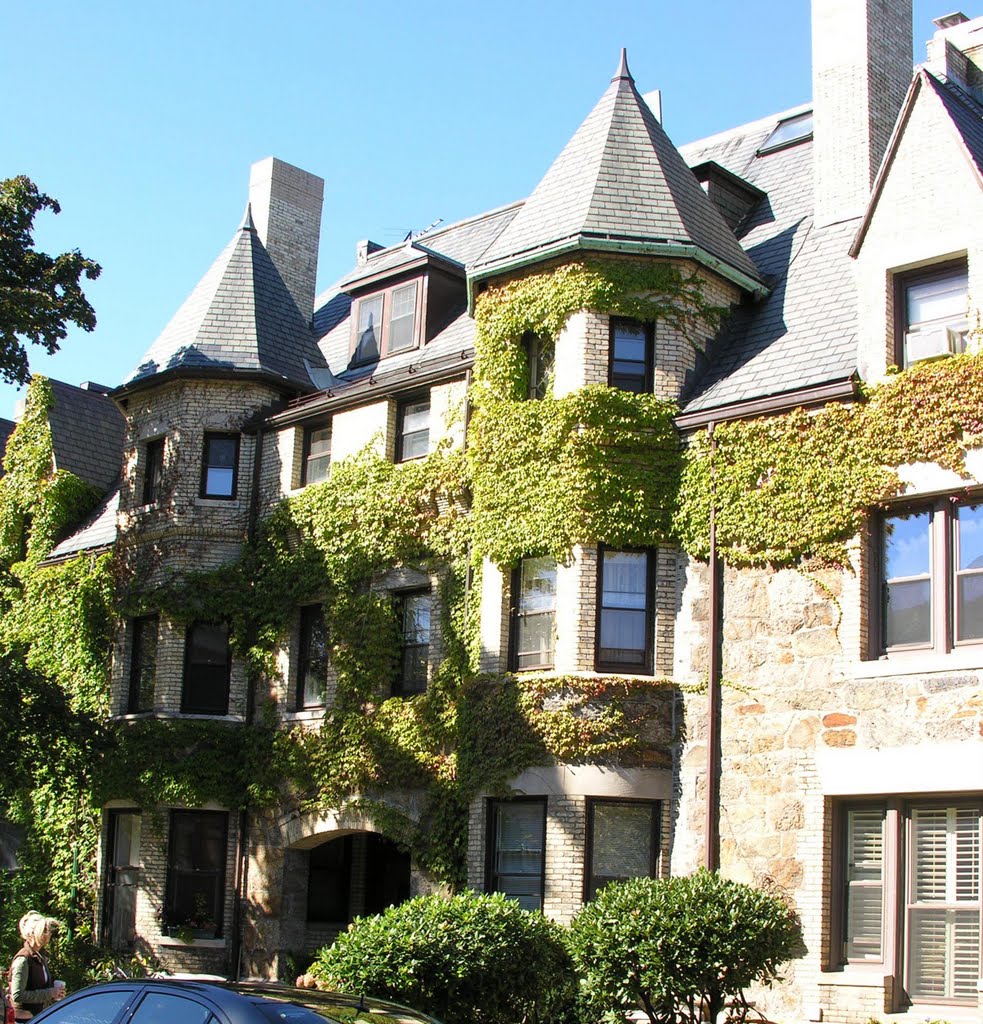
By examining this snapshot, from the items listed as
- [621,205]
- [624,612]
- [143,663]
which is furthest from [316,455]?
[624,612]

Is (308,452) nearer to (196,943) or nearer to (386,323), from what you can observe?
(386,323)

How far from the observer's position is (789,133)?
27.2 meters

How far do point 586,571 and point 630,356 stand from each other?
127 inches

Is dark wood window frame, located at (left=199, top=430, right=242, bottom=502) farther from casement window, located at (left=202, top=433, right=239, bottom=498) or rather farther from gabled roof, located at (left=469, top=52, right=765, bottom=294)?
gabled roof, located at (left=469, top=52, right=765, bottom=294)

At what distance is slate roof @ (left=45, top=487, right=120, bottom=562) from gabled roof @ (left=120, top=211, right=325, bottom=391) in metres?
2.91

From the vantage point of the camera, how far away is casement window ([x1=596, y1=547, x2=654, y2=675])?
66.4 feet

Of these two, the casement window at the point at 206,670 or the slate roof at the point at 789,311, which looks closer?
the slate roof at the point at 789,311

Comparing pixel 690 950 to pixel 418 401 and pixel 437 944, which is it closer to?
pixel 437 944

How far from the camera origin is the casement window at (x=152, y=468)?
27328 mm

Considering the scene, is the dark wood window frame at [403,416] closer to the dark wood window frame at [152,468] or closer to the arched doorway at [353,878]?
the dark wood window frame at [152,468]

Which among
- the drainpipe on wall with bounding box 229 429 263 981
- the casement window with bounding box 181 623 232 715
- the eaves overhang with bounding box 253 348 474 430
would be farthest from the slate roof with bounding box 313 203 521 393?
the casement window with bounding box 181 623 232 715

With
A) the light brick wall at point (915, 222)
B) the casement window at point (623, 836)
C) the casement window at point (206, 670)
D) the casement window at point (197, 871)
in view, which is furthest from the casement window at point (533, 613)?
the casement window at point (197, 871)

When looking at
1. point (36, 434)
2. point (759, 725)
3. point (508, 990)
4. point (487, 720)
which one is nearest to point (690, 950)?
point (508, 990)

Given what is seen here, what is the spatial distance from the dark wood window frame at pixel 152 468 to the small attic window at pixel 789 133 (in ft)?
38.8
